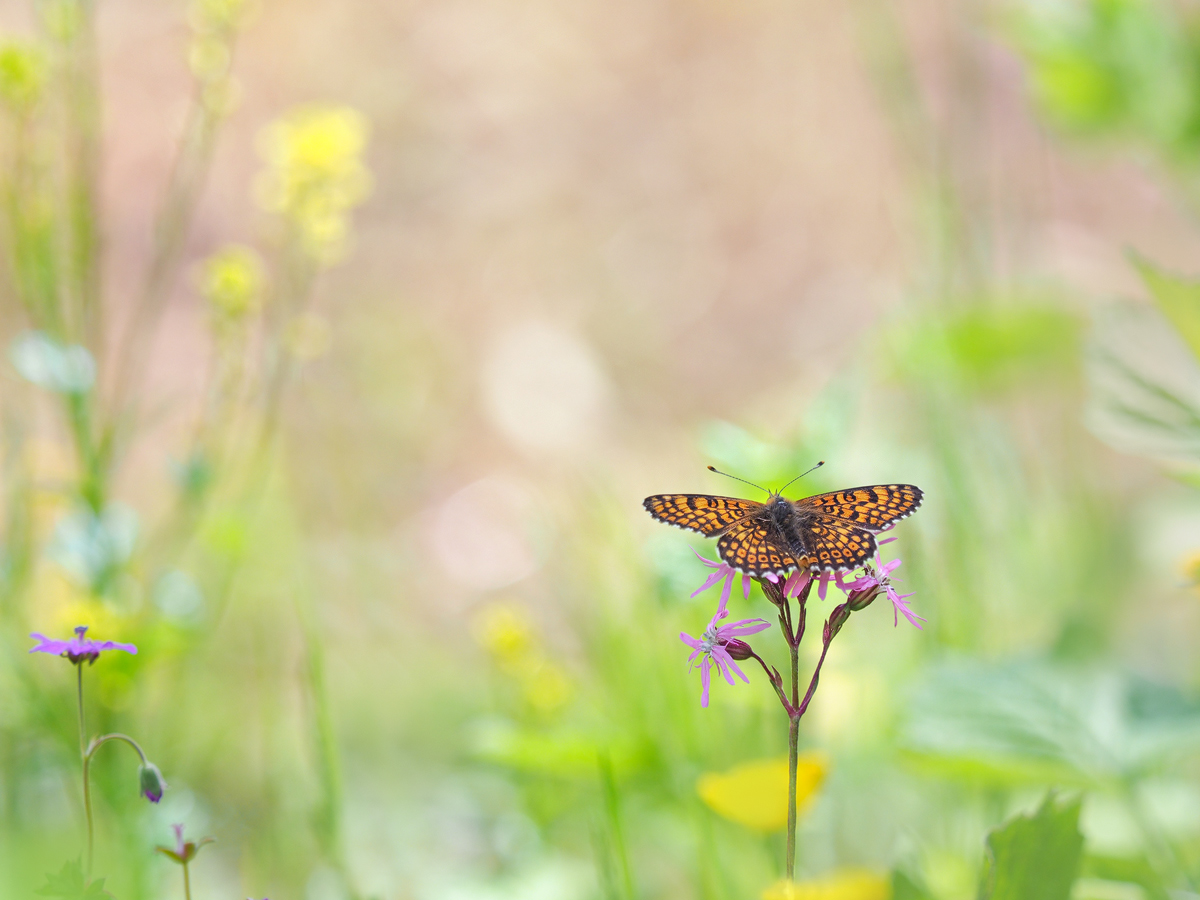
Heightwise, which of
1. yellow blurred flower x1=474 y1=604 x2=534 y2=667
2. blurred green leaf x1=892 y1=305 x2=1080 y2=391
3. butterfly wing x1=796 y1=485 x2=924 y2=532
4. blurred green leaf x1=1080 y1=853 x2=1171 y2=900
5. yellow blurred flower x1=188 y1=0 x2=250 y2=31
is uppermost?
yellow blurred flower x1=188 y1=0 x2=250 y2=31

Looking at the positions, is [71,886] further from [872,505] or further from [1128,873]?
[1128,873]

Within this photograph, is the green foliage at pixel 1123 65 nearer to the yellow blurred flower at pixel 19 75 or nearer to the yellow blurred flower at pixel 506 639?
the yellow blurred flower at pixel 506 639

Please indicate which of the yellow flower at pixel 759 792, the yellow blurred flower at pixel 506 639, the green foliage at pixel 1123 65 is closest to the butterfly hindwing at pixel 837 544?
the yellow flower at pixel 759 792

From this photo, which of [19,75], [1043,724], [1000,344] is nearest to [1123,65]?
[1000,344]

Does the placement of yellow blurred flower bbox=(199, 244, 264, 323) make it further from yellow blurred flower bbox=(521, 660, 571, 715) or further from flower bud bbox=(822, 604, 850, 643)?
flower bud bbox=(822, 604, 850, 643)

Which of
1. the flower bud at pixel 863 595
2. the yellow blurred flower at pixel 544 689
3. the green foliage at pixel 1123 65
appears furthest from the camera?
the green foliage at pixel 1123 65

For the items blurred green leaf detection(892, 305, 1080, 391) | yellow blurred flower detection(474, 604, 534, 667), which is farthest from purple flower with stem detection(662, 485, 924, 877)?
blurred green leaf detection(892, 305, 1080, 391)
